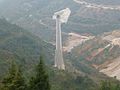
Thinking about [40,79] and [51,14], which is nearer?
[40,79]

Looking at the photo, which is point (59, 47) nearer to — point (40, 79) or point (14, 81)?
point (40, 79)

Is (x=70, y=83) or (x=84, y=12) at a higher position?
(x=84, y=12)

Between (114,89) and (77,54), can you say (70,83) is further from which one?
(77,54)

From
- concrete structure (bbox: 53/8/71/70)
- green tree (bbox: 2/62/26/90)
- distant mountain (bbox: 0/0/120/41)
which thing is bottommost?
green tree (bbox: 2/62/26/90)

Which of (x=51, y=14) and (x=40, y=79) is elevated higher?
(x=51, y=14)

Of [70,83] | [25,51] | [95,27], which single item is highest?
[95,27]

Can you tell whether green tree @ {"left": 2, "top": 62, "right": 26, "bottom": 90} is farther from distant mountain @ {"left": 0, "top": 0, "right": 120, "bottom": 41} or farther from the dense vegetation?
distant mountain @ {"left": 0, "top": 0, "right": 120, "bottom": 41}

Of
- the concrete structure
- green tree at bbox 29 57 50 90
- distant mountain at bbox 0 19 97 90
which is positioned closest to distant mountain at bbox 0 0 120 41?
the concrete structure

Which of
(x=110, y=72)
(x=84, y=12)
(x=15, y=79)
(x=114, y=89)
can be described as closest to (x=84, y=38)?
(x=84, y=12)

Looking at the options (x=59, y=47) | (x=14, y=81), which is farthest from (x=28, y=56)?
(x=14, y=81)
